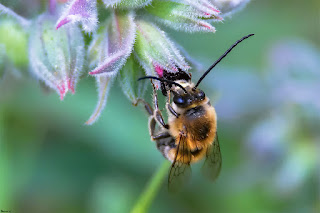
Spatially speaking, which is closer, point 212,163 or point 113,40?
point 113,40

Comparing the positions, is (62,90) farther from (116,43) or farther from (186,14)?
(186,14)

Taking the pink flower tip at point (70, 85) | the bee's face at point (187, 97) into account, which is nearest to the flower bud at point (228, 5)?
the bee's face at point (187, 97)

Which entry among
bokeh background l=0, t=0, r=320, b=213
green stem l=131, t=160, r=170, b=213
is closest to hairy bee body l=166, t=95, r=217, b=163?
green stem l=131, t=160, r=170, b=213

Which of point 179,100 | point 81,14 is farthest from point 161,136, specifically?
point 81,14

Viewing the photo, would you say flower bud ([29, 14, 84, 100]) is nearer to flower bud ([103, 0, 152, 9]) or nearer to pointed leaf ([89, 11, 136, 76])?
pointed leaf ([89, 11, 136, 76])

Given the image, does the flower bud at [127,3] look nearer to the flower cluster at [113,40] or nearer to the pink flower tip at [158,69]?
the flower cluster at [113,40]

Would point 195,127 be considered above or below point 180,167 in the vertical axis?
above

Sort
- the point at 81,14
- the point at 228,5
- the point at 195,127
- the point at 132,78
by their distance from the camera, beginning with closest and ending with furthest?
the point at 81,14 → the point at 132,78 → the point at 228,5 → the point at 195,127
